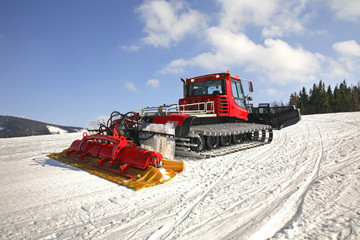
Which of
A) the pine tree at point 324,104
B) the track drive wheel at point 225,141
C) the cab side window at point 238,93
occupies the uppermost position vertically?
the pine tree at point 324,104

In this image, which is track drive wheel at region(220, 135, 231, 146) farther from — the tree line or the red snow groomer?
the tree line

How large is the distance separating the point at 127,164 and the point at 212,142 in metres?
3.22

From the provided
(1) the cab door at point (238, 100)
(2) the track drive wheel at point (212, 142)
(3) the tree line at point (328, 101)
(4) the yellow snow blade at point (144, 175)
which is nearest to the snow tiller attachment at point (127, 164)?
(4) the yellow snow blade at point (144, 175)

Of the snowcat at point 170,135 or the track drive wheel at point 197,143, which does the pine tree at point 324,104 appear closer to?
the snowcat at point 170,135

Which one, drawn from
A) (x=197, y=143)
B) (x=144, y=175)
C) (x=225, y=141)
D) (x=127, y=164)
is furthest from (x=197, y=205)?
(x=225, y=141)

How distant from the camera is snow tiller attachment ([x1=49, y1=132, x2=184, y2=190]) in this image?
3760 millimetres

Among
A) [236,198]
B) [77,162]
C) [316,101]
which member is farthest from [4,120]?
[316,101]

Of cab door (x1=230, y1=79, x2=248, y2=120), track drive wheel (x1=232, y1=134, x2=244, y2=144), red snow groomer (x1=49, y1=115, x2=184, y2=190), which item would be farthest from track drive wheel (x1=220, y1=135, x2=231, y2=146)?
red snow groomer (x1=49, y1=115, x2=184, y2=190)

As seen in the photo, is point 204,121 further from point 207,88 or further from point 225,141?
point 207,88

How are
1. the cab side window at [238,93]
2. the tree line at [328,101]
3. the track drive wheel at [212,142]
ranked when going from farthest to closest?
1. the tree line at [328,101]
2. the cab side window at [238,93]
3. the track drive wheel at [212,142]

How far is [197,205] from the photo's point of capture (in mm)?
2691

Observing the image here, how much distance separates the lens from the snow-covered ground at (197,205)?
2.08 m

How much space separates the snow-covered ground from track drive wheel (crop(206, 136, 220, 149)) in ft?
6.60

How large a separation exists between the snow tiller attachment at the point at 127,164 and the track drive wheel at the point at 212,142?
2217 millimetres
